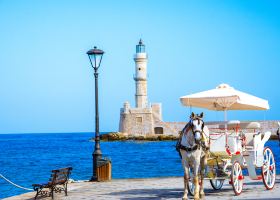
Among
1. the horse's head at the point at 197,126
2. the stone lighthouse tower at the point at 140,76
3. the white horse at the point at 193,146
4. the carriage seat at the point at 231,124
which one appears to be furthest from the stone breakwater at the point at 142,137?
the horse's head at the point at 197,126

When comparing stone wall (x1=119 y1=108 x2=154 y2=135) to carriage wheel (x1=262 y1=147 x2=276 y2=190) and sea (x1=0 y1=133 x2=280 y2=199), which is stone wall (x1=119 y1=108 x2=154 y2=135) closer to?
sea (x1=0 y1=133 x2=280 y2=199)

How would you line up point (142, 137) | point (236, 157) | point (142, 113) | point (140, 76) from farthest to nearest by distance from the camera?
point (142, 137)
point (142, 113)
point (140, 76)
point (236, 157)

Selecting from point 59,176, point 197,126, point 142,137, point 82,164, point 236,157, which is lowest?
point 82,164

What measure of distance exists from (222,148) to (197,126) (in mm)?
1368

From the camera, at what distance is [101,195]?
41.2ft

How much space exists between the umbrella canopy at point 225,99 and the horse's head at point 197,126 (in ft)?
5.11

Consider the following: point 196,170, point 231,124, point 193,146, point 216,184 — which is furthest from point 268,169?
point 193,146

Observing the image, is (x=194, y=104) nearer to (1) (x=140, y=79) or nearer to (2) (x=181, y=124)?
(1) (x=140, y=79)

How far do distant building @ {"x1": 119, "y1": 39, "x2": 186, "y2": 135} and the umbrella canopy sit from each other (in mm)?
69988

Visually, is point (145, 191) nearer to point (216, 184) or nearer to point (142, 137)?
point (216, 184)

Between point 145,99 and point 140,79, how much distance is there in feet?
13.3

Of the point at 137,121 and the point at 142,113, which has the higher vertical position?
the point at 142,113

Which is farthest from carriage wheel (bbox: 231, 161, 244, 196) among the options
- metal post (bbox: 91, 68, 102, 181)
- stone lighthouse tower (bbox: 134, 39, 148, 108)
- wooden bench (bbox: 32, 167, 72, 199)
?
stone lighthouse tower (bbox: 134, 39, 148, 108)

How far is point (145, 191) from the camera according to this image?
43.7ft
